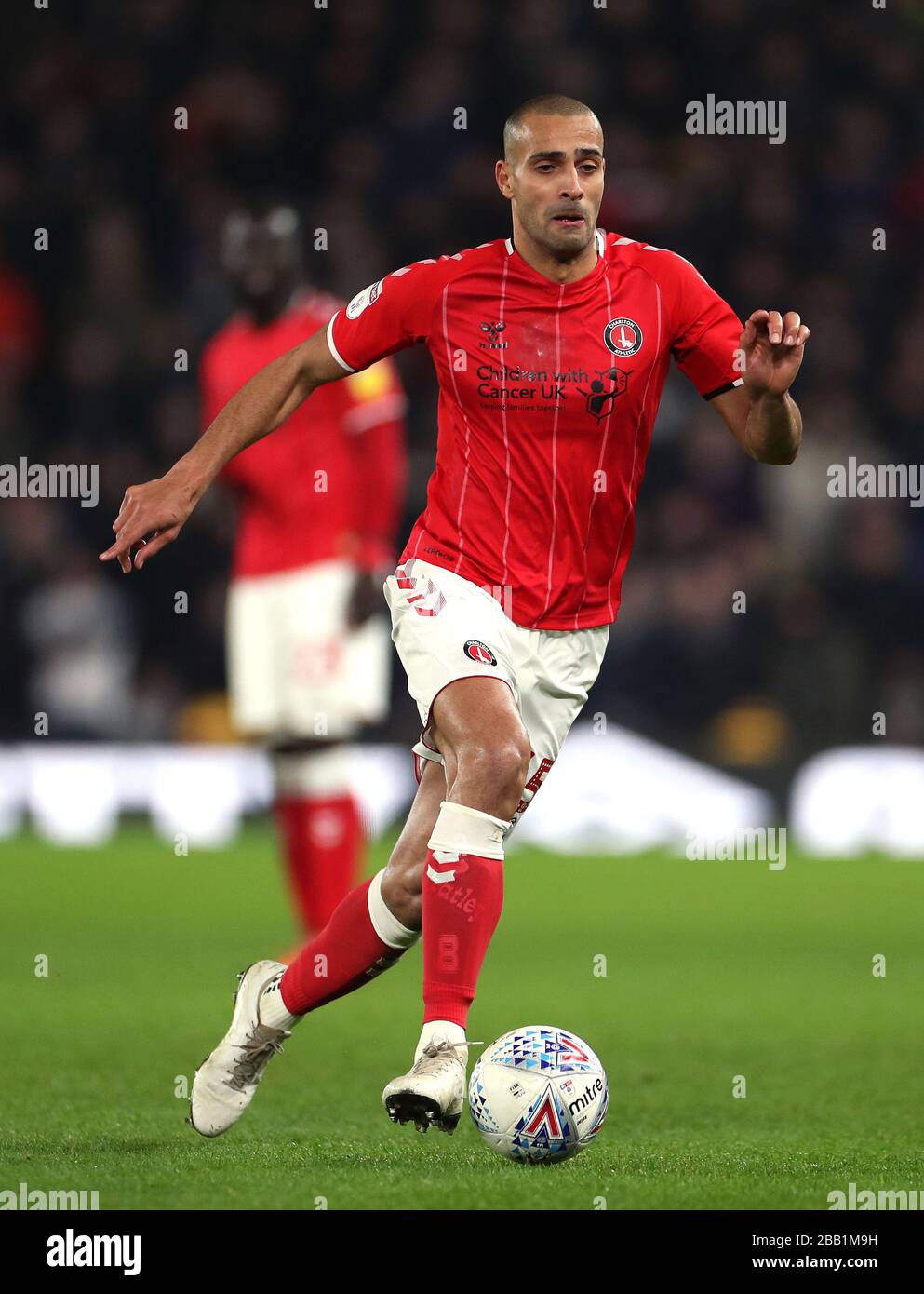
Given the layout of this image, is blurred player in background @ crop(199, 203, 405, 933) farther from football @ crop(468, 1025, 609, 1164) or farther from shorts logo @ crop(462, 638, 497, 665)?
football @ crop(468, 1025, 609, 1164)

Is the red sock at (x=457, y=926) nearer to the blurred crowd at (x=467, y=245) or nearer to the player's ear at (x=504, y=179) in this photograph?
the player's ear at (x=504, y=179)

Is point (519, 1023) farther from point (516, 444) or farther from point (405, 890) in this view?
point (516, 444)

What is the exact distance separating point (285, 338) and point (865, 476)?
21.9ft

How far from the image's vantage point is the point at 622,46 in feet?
52.3

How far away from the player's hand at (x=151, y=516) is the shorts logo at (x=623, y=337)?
1.01m

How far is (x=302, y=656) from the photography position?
7879mm

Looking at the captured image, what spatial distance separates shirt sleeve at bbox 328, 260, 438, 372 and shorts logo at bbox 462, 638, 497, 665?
2.42ft

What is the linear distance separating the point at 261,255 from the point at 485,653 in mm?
3775

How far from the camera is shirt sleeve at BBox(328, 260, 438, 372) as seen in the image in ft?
16.0

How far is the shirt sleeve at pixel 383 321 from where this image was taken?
16.0ft

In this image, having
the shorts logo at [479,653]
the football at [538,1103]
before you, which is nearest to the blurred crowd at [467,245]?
the shorts logo at [479,653]

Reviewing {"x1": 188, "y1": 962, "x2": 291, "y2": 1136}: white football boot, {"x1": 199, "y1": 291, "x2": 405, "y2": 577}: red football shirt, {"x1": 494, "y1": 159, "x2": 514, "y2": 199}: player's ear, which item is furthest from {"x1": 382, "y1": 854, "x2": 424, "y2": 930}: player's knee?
{"x1": 199, "y1": 291, "x2": 405, "y2": 577}: red football shirt

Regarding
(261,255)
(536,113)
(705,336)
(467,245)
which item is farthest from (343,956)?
(467,245)

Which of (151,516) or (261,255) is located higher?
(261,255)
